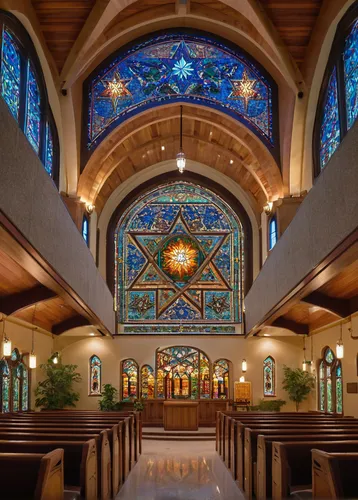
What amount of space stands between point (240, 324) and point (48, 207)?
45.7ft

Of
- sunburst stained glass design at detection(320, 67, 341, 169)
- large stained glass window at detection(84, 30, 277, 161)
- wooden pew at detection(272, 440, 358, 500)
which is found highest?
large stained glass window at detection(84, 30, 277, 161)

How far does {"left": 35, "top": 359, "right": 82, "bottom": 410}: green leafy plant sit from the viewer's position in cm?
1939

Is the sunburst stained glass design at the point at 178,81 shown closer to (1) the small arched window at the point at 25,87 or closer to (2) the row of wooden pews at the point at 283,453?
(1) the small arched window at the point at 25,87

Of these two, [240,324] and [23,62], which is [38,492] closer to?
[23,62]

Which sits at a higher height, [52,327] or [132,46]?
[132,46]

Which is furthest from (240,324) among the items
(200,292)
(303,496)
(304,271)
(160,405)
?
(303,496)

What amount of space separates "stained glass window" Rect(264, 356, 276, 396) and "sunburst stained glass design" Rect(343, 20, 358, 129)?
11.4 meters

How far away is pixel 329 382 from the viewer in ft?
58.9

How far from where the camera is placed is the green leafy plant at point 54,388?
1939 cm

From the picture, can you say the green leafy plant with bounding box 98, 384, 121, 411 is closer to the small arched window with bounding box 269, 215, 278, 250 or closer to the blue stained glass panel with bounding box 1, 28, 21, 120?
the small arched window with bounding box 269, 215, 278, 250

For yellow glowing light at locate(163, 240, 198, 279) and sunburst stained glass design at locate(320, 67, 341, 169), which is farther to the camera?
yellow glowing light at locate(163, 240, 198, 279)

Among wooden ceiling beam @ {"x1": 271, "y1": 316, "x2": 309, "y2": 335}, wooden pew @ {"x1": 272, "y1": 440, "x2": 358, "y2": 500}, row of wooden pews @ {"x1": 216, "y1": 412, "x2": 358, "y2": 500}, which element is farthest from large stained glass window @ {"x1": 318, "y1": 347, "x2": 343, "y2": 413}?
wooden pew @ {"x1": 272, "y1": 440, "x2": 358, "y2": 500}

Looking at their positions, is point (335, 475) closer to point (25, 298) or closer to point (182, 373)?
point (25, 298)

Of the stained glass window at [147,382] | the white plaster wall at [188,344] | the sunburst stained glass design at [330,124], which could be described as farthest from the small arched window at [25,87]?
the stained glass window at [147,382]
